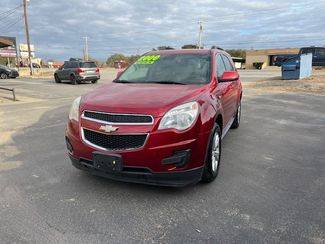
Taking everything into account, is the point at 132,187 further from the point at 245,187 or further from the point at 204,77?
the point at 204,77

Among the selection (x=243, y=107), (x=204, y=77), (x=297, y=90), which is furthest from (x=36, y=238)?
(x=297, y=90)

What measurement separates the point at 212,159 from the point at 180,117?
86 cm

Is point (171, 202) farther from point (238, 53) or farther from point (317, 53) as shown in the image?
point (238, 53)

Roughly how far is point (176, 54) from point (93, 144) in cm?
248

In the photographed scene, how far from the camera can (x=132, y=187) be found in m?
4.59

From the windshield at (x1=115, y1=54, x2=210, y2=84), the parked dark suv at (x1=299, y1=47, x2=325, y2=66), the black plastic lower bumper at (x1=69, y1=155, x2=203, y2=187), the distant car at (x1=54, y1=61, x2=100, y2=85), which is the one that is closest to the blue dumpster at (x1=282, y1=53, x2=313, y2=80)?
the distant car at (x1=54, y1=61, x2=100, y2=85)

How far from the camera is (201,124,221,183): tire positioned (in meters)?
4.53

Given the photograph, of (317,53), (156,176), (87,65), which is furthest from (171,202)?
(317,53)

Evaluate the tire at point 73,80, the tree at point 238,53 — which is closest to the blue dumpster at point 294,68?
the tire at point 73,80

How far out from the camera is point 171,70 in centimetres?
566

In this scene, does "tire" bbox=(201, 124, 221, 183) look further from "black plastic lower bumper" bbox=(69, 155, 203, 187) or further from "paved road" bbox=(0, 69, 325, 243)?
"black plastic lower bumper" bbox=(69, 155, 203, 187)

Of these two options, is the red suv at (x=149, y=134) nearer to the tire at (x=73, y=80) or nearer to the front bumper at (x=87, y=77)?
the front bumper at (x=87, y=77)

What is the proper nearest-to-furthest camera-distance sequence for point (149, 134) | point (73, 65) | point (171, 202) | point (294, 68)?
point (149, 134)
point (171, 202)
point (294, 68)
point (73, 65)

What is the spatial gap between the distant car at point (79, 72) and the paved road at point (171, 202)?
18659 millimetres
